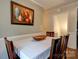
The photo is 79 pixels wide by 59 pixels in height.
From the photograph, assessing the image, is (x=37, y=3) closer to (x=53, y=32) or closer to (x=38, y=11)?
(x=38, y=11)

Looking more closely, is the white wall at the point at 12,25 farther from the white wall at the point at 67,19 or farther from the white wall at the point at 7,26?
the white wall at the point at 67,19

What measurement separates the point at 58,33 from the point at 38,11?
1826 millimetres

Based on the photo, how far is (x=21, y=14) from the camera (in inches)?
126

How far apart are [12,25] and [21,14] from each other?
0.54 meters

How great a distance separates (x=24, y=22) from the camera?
11.0 feet

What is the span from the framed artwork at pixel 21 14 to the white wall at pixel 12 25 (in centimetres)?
13

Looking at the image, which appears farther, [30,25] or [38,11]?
[38,11]

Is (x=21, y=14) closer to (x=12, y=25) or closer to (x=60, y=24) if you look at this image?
(x=12, y=25)

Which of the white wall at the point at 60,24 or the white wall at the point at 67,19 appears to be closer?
the white wall at the point at 67,19

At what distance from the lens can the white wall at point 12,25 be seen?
2.62 metres

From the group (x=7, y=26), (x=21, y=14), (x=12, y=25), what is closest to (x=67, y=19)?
(x=21, y=14)

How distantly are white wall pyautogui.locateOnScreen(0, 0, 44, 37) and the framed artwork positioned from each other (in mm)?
134

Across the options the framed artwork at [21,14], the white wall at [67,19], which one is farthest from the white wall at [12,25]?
the white wall at [67,19]

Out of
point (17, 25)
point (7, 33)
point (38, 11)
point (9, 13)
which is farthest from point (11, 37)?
point (38, 11)
